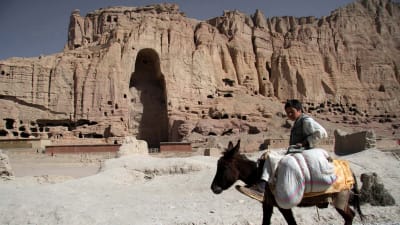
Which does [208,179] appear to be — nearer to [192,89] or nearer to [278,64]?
[192,89]

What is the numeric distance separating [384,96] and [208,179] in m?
57.6

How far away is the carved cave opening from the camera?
4566cm

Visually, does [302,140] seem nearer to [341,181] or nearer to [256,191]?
[341,181]

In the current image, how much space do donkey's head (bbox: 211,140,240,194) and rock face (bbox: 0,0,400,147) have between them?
3516cm

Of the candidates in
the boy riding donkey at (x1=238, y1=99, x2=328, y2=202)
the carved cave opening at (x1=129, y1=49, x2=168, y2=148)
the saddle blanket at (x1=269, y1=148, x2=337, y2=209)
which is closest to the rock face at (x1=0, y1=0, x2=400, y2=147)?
the carved cave opening at (x1=129, y1=49, x2=168, y2=148)

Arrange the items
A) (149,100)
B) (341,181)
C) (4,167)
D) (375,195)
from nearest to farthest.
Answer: (341,181)
(375,195)
(4,167)
(149,100)

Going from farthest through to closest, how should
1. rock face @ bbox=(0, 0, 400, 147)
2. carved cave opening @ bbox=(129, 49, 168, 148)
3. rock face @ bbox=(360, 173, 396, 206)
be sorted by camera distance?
1. carved cave opening @ bbox=(129, 49, 168, 148)
2. rock face @ bbox=(0, 0, 400, 147)
3. rock face @ bbox=(360, 173, 396, 206)

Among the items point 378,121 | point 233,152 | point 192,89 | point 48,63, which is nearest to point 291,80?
point 378,121

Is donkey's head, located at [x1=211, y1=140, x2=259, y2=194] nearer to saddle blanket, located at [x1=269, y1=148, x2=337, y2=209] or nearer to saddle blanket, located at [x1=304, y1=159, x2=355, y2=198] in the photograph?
saddle blanket, located at [x1=269, y1=148, x2=337, y2=209]

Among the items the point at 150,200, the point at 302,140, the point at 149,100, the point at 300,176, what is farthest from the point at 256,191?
the point at 149,100

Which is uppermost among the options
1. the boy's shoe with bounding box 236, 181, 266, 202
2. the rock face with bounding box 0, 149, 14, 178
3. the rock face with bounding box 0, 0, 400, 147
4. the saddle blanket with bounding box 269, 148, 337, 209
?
the rock face with bounding box 0, 0, 400, 147

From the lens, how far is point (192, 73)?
47719 millimetres

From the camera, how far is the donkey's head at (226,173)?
546 centimetres

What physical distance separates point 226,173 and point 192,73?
42.7 metres
